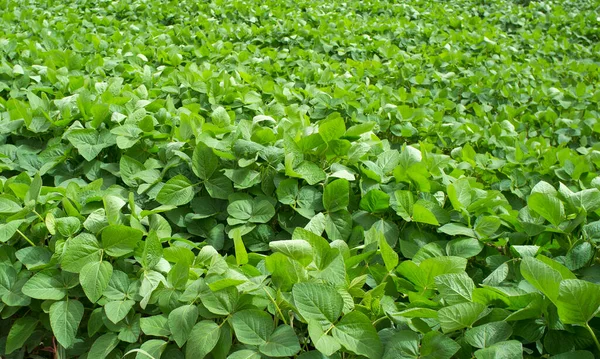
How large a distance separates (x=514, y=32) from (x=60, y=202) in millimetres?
5399

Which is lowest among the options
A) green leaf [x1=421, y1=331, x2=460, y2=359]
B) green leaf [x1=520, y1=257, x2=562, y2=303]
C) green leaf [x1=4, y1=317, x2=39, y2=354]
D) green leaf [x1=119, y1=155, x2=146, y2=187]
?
green leaf [x1=4, y1=317, x2=39, y2=354]

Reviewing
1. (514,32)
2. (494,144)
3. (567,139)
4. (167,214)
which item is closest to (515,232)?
(167,214)

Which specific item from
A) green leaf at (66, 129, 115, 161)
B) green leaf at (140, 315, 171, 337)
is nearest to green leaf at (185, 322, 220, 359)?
green leaf at (140, 315, 171, 337)

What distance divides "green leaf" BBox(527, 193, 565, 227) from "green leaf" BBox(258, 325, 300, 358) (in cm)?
81

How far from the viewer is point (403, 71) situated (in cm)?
415

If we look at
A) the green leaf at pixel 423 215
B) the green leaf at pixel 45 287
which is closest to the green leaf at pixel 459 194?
the green leaf at pixel 423 215

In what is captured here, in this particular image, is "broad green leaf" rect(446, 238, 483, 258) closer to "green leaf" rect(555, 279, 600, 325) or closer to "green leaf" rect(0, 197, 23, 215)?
"green leaf" rect(555, 279, 600, 325)

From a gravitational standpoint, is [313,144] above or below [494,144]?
above

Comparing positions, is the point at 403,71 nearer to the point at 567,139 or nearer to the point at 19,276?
the point at 567,139

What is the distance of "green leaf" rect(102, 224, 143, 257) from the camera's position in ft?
4.97

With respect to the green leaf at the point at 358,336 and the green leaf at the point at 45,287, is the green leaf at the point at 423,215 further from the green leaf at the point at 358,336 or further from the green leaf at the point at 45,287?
the green leaf at the point at 45,287

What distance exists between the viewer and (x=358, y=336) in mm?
1205

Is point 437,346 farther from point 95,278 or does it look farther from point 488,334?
point 95,278

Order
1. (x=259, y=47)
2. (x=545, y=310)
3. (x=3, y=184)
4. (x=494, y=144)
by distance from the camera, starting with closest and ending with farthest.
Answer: (x=545, y=310) → (x=3, y=184) → (x=494, y=144) → (x=259, y=47)
